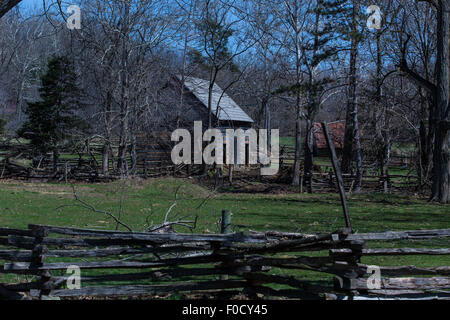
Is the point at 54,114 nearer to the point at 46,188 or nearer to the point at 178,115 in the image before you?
the point at 178,115

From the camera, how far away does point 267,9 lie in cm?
2822

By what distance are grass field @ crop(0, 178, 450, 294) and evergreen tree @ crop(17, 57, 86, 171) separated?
547 centimetres

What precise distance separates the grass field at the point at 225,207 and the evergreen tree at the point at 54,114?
547cm

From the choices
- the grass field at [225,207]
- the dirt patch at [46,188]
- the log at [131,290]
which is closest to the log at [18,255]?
the log at [131,290]

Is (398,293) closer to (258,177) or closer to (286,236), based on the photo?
(286,236)

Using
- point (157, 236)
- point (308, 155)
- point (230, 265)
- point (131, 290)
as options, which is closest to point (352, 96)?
point (308, 155)

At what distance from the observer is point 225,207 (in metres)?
16.8

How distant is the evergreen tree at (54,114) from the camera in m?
27.5

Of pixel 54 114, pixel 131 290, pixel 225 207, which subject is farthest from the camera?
pixel 54 114

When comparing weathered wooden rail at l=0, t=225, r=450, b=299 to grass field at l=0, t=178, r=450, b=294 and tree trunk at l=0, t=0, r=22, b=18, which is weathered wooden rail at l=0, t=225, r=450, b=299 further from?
tree trunk at l=0, t=0, r=22, b=18

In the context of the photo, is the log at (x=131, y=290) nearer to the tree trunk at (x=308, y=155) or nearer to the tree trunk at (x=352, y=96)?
the tree trunk at (x=352, y=96)

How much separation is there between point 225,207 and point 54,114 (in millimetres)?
16715

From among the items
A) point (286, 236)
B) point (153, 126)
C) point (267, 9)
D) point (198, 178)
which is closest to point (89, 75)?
point (153, 126)
